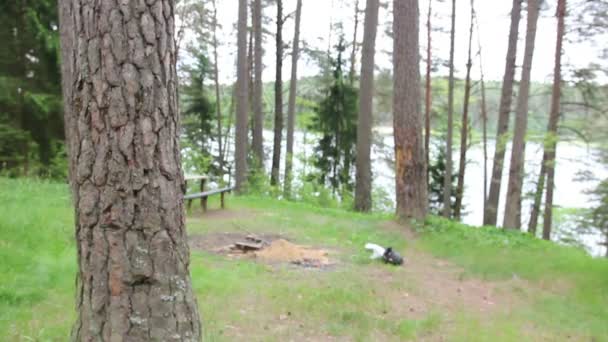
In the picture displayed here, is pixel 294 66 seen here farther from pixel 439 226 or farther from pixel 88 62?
pixel 88 62

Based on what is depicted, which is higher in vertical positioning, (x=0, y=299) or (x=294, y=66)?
(x=294, y=66)

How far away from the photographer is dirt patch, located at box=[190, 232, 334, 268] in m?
6.32

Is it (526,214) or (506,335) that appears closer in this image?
(506,335)

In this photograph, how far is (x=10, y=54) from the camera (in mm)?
12188

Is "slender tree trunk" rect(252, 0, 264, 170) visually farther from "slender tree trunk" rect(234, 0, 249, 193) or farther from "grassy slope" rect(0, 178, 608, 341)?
"grassy slope" rect(0, 178, 608, 341)

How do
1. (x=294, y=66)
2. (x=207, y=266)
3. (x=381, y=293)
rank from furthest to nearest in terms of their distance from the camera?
(x=294, y=66) < (x=207, y=266) < (x=381, y=293)

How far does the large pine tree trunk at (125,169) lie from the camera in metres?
1.79

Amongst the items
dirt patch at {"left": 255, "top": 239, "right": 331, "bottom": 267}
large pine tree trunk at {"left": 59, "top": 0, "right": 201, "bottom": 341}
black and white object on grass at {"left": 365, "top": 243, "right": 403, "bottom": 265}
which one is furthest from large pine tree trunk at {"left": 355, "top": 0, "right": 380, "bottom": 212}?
large pine tree trunk at {"left": 59, "top": 0, "right": 201, "bottom": 341}

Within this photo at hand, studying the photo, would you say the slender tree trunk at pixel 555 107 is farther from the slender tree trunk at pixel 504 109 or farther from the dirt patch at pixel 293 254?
the dirt patch at pixel 293 254

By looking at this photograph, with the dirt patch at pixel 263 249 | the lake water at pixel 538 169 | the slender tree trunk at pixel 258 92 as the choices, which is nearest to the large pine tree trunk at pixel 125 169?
the dirt patch at pixel 263 249

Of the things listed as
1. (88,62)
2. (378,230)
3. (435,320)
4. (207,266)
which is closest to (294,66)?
(378,230)

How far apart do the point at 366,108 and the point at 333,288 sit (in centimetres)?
735

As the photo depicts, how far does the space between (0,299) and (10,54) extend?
10.4 m

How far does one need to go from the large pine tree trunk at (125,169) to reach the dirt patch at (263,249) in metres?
4.32
